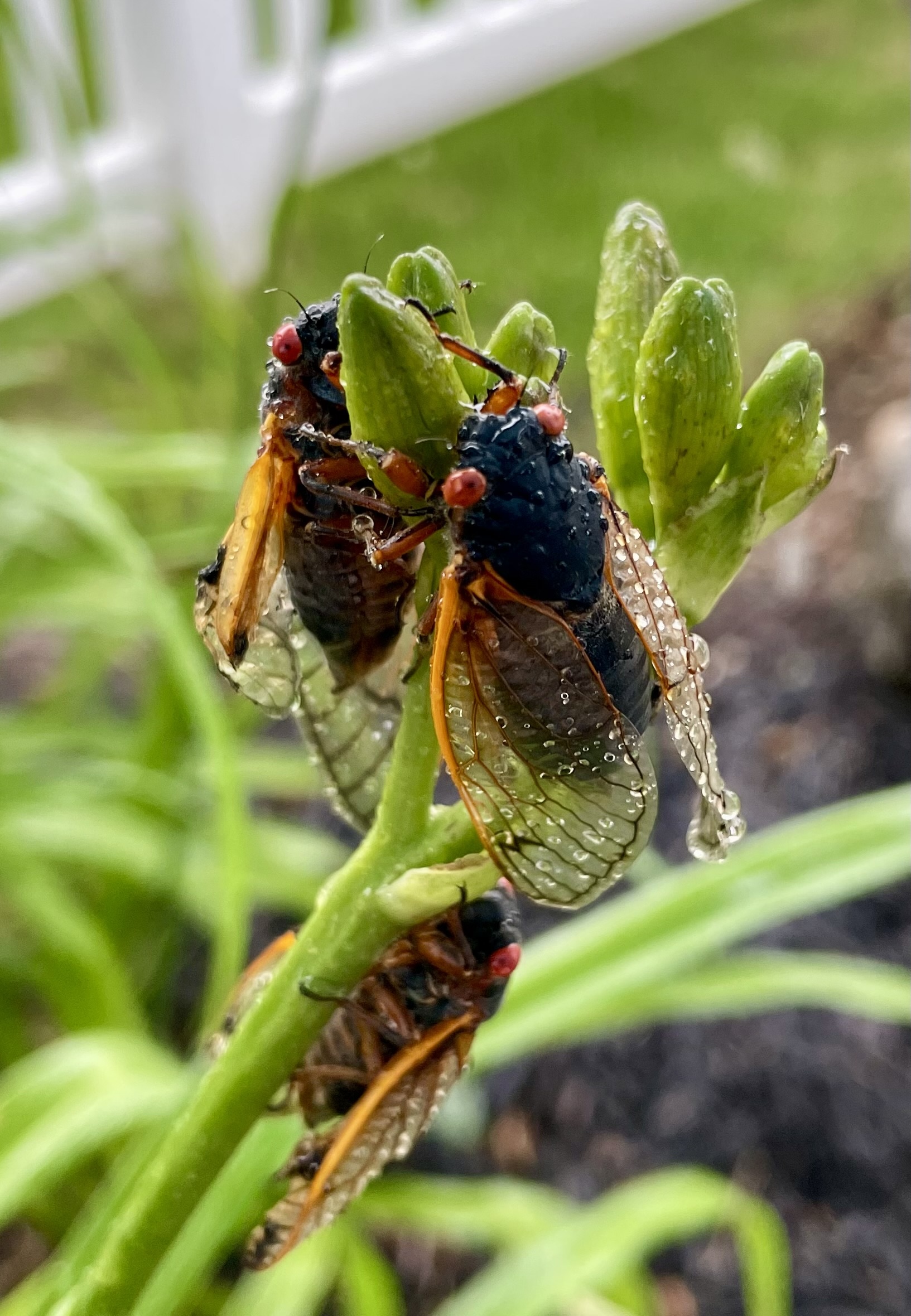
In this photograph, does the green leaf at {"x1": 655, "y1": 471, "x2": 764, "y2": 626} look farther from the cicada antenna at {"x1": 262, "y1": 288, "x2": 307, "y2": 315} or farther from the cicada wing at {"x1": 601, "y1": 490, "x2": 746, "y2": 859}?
the cicada antenna at {"x1": 262, "y1": 288, "x2": 307, "y2": 315}

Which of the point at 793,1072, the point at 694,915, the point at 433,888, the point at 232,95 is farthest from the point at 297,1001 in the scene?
the point at 232,95

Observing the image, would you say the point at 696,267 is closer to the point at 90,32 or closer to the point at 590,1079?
the point at 590,1079

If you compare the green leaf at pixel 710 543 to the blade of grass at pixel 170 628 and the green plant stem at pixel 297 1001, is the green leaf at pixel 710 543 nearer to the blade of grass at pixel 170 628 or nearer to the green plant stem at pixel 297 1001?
the green plant stem at pixel 297 1001

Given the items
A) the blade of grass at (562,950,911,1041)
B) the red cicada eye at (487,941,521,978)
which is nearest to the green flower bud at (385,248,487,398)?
the red cicada eye at (487,941,521,978)

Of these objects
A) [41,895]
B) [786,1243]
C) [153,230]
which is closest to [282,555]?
[41,895]

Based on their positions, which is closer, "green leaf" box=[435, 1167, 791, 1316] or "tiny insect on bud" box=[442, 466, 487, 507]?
"tiny insect on bud" box=[442, 466, 487, 507]

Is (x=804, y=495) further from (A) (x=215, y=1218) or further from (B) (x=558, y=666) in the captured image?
(A) (x=215, y=1218)

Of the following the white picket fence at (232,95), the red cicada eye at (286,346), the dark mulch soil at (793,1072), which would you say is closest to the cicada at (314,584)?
the red cicada eye at (286,346)

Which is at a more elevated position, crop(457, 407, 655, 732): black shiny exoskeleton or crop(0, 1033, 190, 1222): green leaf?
crop(457, 407, 655, 732): black shiny exoskeleton
